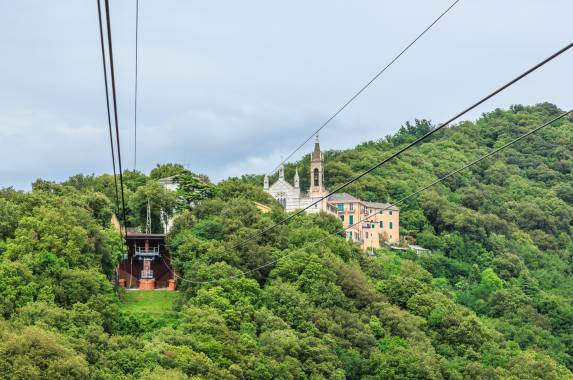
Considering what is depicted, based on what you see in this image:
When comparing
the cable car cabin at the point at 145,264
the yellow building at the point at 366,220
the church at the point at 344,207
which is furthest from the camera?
the yellow building at the point at 366,220

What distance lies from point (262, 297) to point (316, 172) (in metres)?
30.2

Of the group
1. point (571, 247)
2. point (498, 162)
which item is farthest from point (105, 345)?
point (498, 162)

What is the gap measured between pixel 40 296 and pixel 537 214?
241 ft

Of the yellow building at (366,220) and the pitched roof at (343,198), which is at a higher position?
the pitched roof at (343,198)

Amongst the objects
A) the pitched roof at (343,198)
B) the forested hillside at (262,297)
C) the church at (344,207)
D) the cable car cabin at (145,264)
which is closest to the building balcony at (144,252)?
the cable car cabin at (145,264)

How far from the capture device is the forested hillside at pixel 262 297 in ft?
140

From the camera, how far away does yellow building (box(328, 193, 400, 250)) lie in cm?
8025

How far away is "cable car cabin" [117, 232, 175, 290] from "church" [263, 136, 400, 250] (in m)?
18.8

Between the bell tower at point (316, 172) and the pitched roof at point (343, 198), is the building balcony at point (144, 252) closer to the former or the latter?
the bell tower at point (316, 172)

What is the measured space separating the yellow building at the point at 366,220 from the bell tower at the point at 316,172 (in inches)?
69.0

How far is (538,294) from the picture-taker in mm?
81812

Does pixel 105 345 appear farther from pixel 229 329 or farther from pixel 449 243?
pixel 449 243

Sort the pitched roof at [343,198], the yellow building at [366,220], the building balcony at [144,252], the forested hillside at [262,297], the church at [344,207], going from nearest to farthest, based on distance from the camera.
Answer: the forested hillside at [262,297], the building balcony at [144,252], the church at [344,207], the yellow building at [366,220], the pitched roof at [343,198]

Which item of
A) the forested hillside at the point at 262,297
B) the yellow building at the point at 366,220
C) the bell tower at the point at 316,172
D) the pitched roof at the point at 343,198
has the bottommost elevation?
the forested hillside at the point at 262,297
